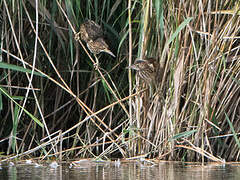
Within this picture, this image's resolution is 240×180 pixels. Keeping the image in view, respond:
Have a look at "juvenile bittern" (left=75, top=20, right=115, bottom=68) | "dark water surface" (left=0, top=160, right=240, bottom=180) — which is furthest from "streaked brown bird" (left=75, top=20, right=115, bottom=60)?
"dark water surface" (left=0, top=160, right=240, bottom=180)

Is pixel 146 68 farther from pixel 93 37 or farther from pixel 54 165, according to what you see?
pixel 54 165

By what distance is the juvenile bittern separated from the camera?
16.0ft

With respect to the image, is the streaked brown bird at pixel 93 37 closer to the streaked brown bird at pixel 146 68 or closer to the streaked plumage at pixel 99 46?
the streaked plumage at pixel 99 46

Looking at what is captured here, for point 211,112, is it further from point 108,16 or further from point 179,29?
point 108,16

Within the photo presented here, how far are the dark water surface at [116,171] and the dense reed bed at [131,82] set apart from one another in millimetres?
192

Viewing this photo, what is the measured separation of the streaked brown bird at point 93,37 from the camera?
487cm

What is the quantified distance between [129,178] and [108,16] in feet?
6.30

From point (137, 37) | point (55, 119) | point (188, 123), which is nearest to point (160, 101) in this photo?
point (188, 123)

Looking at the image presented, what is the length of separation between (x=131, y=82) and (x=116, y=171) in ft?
3.60

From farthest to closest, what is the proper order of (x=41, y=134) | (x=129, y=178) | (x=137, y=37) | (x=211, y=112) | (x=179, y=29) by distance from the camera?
(x=41, y=134)
(x=137, y=37)
(x=211, y=112)
(x=179, y=29)
(x=129, y=178)

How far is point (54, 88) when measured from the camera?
5.35 m

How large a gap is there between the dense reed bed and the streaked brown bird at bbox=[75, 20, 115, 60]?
0.27 feet

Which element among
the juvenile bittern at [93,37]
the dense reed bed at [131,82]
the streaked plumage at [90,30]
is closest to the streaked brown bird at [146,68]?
the dense reed bed at [131,82]

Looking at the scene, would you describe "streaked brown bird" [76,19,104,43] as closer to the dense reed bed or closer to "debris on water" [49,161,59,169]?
the dense reed bed
